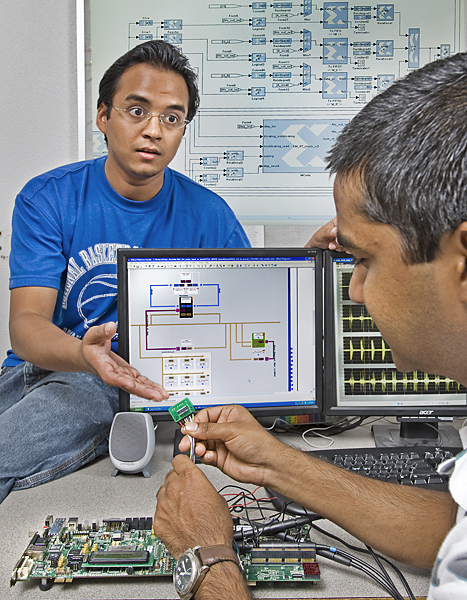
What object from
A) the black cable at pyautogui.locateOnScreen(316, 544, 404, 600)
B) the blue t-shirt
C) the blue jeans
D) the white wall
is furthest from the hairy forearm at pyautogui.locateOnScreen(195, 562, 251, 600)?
the white wall

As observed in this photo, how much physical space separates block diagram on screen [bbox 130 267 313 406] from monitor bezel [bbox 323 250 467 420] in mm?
56

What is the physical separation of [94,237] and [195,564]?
1071 millimetres

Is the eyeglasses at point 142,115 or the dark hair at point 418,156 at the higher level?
the eyeglasses at point 142,115

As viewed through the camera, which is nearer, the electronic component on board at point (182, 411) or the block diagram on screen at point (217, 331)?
the electronic component on board at point (182, 411)

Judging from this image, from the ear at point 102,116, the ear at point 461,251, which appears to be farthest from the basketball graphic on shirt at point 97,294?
the ear at point 461,251

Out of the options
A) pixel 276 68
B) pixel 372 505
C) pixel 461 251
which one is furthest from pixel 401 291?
pixel 276 68

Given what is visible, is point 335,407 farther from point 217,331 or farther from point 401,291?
point 401,291

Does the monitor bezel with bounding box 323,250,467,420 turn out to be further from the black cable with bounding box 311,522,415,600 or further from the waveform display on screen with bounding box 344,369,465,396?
the black cable with bounding box 311,522,415,600

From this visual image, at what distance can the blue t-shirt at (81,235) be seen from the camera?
1486 mm

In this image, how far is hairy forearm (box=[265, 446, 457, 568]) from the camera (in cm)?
82

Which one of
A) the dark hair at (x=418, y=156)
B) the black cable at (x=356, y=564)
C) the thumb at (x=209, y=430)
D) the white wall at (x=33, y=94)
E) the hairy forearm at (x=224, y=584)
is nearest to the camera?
the dark hair at (x=418, y=156)

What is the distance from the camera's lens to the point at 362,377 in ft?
4.26

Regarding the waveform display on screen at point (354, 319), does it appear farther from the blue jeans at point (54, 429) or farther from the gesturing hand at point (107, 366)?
the blue jeans at point (54, 429)

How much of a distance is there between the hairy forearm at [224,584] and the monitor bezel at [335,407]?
25.0 inches
